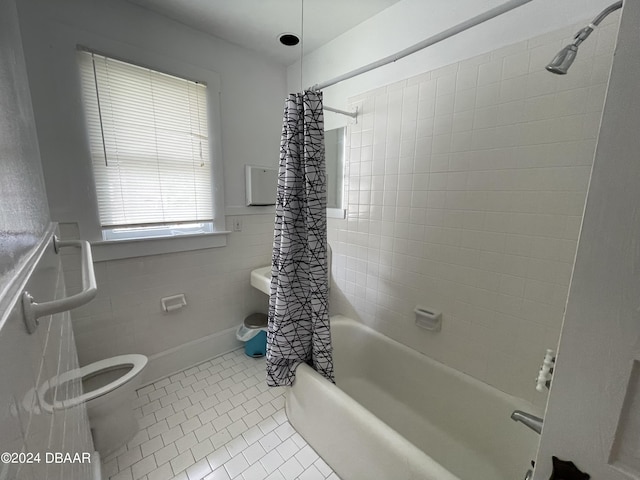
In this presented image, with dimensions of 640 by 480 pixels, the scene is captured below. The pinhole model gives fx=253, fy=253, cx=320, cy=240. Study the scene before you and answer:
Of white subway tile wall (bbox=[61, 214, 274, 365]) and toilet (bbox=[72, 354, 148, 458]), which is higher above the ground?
white subway tile wall (bbox=[61, 214, 274, 365])

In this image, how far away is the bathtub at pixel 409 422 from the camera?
1049 mm

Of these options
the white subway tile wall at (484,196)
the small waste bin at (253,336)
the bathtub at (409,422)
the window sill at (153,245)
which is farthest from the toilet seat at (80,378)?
the white subway tile wall at (484,196)

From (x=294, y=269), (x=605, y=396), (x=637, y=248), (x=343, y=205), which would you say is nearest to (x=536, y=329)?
(x=605, y=396)

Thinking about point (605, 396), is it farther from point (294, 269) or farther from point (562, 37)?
point (562, 37)

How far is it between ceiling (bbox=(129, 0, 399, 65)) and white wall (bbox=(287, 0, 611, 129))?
3.5 inches

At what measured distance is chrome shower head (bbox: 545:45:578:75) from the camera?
2.46ft

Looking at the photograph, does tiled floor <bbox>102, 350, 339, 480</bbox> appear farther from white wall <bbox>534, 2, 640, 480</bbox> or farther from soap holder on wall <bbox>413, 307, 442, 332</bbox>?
white wall <bbox>534, 2, 640, 480</bbox>

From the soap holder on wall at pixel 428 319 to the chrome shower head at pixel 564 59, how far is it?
1.20 m

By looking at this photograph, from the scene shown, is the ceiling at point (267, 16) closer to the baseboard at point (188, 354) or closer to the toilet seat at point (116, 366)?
the toilet seat at point (116, 366)

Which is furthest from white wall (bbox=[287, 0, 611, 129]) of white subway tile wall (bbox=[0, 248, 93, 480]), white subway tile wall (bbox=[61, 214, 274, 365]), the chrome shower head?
white subway tile wall (bbox=[0, 248, 93, 480])

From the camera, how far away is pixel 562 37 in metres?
1.03

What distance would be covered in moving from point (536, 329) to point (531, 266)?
0.30 meters

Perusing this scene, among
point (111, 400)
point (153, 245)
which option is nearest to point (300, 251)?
point (153, 245)

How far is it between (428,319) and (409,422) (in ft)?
2.05
